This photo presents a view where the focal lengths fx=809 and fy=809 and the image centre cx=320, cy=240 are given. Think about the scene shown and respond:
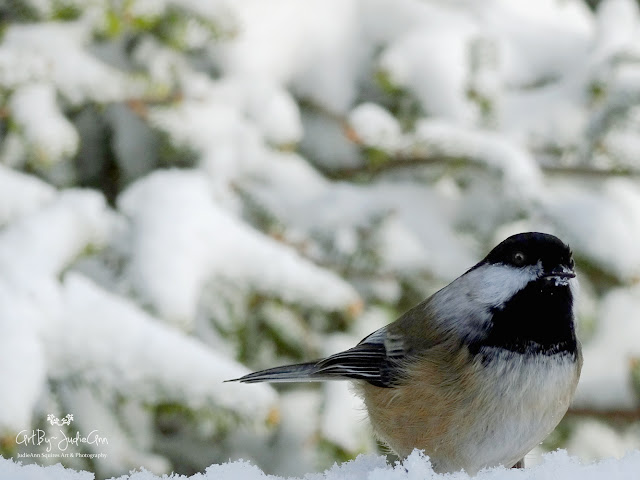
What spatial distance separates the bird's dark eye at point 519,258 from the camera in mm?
1129

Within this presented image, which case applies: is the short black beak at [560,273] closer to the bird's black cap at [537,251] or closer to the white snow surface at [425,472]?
the bird's black cap at [537,251]

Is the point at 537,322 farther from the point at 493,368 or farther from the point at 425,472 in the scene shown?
the point at 425,472

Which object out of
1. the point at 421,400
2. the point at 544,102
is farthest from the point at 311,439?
the point at 544,102

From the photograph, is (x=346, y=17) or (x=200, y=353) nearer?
(x=200, y=353)

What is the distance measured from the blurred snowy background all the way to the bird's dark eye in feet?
1.48

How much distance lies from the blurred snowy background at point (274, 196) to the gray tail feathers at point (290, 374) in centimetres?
15

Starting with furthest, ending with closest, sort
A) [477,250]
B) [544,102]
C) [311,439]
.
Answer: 1. [544,102]
2. [477,250]
3. [311,439]

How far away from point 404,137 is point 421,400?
856 mm

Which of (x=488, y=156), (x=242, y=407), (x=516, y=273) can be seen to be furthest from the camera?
(x=488, y=156)

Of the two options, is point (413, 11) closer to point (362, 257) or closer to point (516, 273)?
point (362, 257)

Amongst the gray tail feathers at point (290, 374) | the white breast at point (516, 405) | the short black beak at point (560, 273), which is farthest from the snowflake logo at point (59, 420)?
the short black beak at point (560, 273)

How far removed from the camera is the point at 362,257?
1.84 meters

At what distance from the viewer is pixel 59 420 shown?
1.46 meters

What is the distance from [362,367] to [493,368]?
0.27 m
